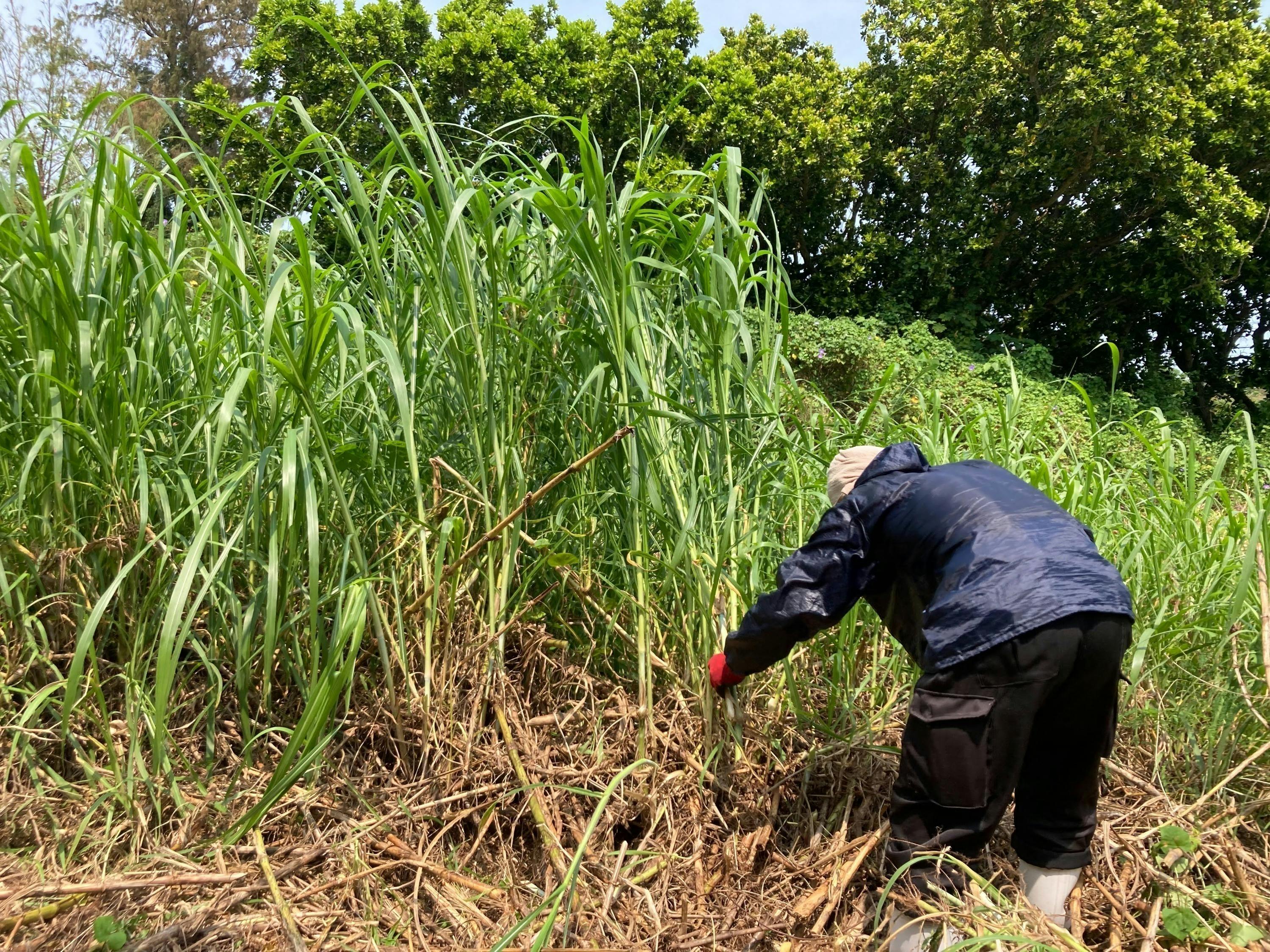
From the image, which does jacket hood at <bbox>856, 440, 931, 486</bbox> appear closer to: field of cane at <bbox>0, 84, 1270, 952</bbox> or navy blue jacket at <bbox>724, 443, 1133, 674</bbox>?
navy blue jacket at <bbox>724, 443, 1133, 674</bbox>

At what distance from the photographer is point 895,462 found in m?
1.84

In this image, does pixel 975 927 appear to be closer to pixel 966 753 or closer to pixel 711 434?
pixel 966 753

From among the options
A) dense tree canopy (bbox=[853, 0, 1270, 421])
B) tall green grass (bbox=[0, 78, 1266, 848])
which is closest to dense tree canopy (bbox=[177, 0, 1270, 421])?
dense tree canopy (bbox=[853, 0, 1270, 421])

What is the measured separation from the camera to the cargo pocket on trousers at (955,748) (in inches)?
61.4

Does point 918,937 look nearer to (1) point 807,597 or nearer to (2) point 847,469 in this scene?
(1) point 807,597

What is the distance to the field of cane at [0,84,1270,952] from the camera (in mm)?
1601

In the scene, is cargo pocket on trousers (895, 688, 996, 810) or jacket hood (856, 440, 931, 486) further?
jacket hood (856, 440, 931, 486)

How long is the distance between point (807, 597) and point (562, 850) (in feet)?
2.31

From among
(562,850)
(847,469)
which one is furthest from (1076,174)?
(562,850)

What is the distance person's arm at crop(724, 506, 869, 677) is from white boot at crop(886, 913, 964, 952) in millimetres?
549

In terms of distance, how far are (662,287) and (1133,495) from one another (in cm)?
156

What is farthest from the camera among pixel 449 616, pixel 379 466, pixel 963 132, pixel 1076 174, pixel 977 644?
pixel 963 132

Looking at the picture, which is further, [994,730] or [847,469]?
[847,469]

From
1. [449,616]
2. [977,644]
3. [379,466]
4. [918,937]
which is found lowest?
[918,937]
